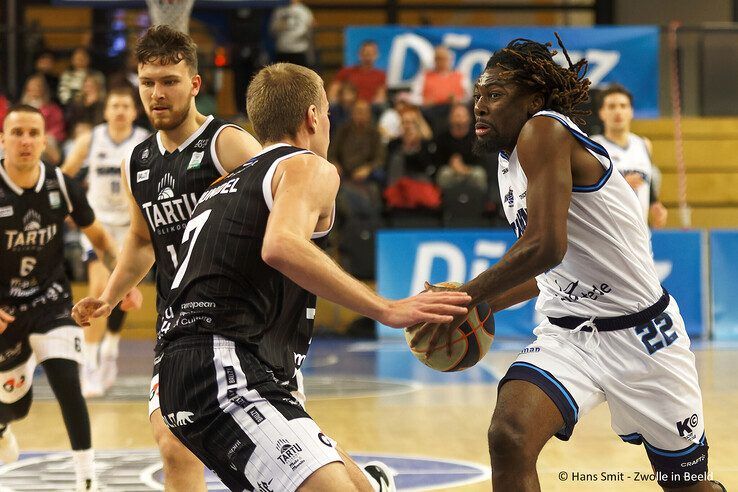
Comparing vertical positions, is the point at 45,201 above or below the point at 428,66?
below

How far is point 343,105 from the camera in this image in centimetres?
1425

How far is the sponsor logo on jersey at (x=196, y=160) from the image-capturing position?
478cm

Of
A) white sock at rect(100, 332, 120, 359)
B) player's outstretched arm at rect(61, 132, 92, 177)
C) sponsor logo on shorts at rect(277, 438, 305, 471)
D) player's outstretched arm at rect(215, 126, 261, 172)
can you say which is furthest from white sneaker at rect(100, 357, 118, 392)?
sponsor logo on shorts at rect(277, 438, 305, 471)

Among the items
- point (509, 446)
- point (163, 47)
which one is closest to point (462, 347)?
point (509, 446)

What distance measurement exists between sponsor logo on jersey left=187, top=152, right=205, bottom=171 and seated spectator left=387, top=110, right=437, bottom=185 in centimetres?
873

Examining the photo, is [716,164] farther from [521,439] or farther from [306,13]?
[521,439]

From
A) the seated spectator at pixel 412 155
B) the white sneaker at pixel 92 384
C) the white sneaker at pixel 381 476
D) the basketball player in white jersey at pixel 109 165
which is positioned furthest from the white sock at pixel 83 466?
the seated spectator at pixel 412 155

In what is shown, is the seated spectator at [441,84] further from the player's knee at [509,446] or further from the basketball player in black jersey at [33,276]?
the player's knee at [509,446]

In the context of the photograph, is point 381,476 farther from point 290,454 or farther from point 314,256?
point 314,256

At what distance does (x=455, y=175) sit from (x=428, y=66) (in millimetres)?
2585

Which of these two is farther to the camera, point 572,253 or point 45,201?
point 45,201

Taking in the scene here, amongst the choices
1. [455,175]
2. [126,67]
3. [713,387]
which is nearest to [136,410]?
[713,387]

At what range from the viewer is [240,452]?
3.35m

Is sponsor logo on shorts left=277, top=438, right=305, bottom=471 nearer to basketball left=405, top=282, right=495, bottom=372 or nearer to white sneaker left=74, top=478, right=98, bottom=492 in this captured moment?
basketball left=405, top=282, right=495, bottom=372
